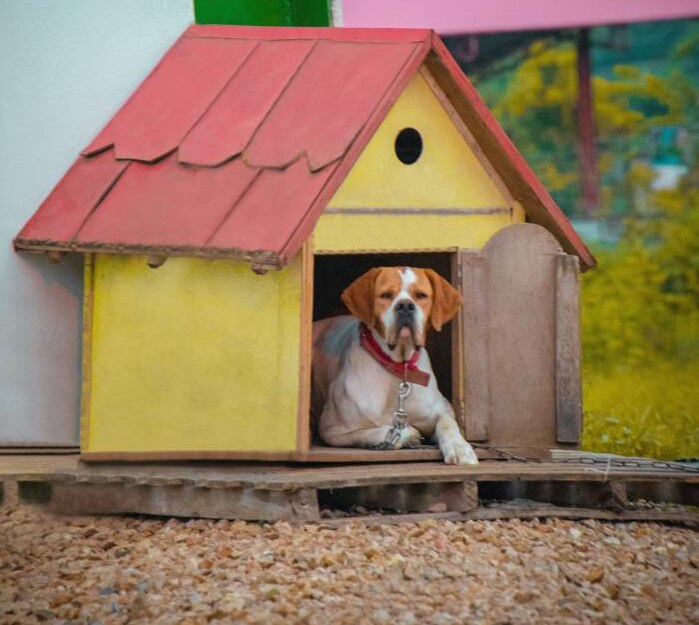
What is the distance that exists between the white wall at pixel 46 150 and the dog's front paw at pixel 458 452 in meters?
2.08

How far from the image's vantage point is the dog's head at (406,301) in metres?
6.66

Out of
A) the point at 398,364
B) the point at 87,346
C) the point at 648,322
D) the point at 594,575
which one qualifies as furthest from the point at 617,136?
the point at 594,575

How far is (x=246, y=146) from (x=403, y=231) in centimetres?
90

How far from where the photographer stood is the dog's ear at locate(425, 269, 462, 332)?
670 cm

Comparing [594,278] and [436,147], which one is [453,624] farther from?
[594,278]

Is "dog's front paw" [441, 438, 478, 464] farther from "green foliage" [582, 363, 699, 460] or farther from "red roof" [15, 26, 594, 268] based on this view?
"green foliage" [582, 363, 699, 460]

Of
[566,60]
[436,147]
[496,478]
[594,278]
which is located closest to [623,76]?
[566,60]

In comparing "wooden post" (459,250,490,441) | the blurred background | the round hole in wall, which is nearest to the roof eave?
the round hole in wall

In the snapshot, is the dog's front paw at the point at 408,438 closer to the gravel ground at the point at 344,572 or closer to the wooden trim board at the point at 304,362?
the wooden trim board at the point at 304,362

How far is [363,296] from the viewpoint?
6.77 m

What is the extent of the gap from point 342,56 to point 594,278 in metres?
6.85

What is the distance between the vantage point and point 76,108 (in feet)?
23.6

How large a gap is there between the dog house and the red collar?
20cm

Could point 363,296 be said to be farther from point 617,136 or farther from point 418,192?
point 617,136
